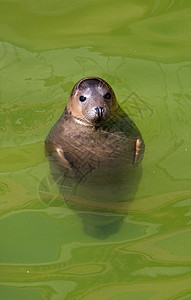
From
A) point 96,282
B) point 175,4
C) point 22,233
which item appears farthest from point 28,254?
point 175,4

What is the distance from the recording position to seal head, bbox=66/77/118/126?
17.2 ft

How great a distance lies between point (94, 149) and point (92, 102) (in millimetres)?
439

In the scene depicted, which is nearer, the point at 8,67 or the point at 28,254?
the point at 28,254

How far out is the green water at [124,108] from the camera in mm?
4672

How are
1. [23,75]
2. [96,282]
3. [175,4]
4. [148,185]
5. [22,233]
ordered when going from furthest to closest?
[175,4] → [23,75] → [148,185] → [22,233] → [96,282]

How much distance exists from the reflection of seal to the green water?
20cm

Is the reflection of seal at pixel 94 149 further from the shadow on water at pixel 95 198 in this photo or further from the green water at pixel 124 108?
the green water at pixel 124 108

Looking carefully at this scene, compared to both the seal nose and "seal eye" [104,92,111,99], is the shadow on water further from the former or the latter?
"seal eye" [104,92,111,99]

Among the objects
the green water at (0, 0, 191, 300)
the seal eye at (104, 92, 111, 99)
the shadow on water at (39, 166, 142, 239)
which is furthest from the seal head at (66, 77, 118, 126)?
the shadow on water at (39, 166, 142, 239)

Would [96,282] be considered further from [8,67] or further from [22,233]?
[8,67]

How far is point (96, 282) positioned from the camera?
4617 millimetres

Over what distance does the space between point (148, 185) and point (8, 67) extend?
2405 mm

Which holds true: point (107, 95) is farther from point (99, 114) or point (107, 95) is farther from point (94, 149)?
point (94, 149)

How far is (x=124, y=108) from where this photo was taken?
6.01 meters
